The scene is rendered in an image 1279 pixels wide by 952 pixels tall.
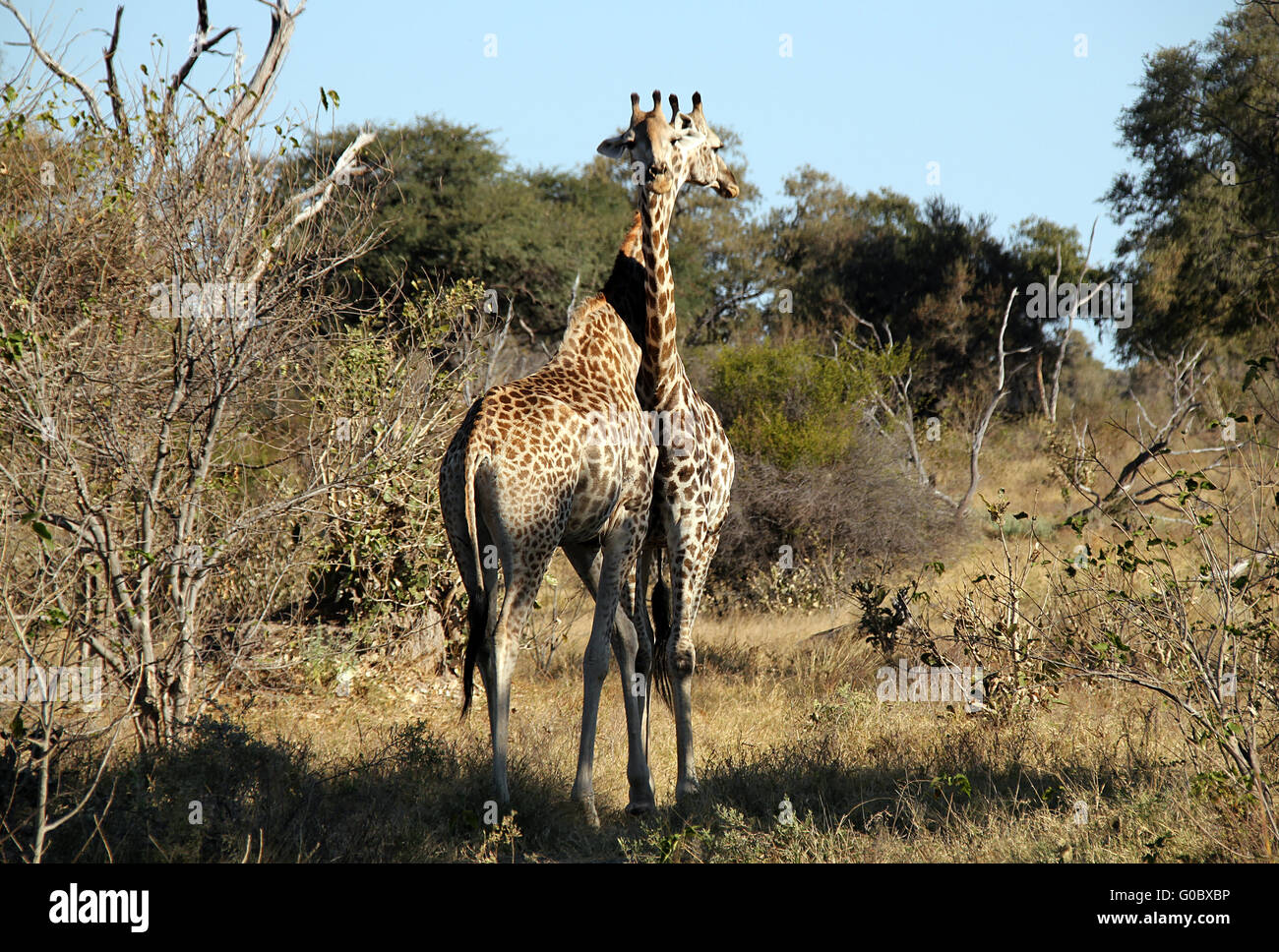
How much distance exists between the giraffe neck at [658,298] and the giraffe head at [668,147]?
0.10m

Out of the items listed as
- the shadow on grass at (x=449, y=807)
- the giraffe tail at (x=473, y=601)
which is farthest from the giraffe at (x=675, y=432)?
the giraffe tail at (x=473, y=601)

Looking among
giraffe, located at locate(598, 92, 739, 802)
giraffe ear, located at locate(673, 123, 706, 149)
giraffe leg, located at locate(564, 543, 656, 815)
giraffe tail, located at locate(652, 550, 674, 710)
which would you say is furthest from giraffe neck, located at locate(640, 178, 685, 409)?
giraffe tail, located at locate(652, 550, 674, 710)

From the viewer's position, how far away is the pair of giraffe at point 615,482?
5.05 m

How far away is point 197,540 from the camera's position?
6066 mm

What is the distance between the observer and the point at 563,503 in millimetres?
5188

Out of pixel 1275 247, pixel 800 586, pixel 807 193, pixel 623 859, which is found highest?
pixel 807 193

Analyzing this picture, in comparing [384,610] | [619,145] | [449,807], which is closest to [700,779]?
[449,807]

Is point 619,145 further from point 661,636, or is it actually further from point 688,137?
point 661,636

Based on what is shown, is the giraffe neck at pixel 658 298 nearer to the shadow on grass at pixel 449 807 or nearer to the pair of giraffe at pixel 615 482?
the pair of giraffe at pixel 615 482

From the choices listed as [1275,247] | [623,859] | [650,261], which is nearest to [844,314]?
[1275,247]

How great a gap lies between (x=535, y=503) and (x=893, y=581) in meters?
7.99

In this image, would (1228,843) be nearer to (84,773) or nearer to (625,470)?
(625,470)

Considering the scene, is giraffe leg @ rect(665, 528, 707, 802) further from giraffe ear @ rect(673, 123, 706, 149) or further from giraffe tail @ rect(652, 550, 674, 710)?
giraffe ear @ rect(673, 123, 706, 149)

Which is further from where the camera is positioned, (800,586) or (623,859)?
(800,586)
